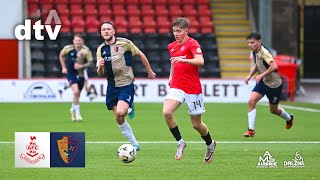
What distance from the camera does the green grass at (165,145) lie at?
542 inches

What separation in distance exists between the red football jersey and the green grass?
1.20 meters

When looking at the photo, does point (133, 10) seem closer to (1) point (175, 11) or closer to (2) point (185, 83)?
(1) point (175, 11)

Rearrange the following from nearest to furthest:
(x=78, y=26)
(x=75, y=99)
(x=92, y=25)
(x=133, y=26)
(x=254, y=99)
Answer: (x=254, y=99) → (x=75, y=99) → (x=78, y=26) → (x=92, y=25) → (x=133, y=26)

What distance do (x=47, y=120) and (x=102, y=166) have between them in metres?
11.9

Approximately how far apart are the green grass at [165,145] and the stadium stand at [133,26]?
24.2 feet

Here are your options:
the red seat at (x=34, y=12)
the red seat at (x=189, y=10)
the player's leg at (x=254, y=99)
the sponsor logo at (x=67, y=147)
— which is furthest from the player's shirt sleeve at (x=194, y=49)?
the red seat at (x=189, y=10)

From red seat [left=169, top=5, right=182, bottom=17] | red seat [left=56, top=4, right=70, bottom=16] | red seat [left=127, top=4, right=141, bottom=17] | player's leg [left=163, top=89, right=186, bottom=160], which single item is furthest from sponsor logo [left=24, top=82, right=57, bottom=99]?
player's leg [left=163, top=89, right=186, bottom=160]

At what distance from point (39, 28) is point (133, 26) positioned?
424cm

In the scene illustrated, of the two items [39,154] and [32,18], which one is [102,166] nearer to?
[39,154]

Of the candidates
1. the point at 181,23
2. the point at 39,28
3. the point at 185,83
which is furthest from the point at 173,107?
the point at 39,28

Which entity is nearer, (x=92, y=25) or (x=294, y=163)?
(x=294, y=163)

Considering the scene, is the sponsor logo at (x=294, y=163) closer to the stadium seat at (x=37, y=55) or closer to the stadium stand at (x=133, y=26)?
the stadium stand at (x=133, y=26)

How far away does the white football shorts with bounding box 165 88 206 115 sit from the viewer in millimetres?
15359

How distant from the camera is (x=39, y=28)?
3984 centimetres
